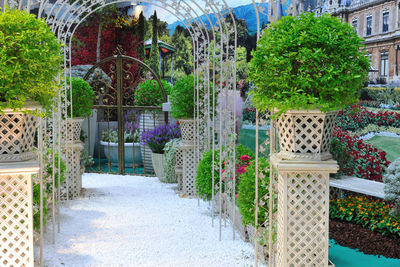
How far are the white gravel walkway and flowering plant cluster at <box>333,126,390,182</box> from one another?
1882 millimetres

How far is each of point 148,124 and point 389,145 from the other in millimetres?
4291

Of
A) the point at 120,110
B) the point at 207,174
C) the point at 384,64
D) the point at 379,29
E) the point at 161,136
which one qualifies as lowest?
the point at 207,174

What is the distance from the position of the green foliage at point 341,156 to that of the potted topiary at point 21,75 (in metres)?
3.50

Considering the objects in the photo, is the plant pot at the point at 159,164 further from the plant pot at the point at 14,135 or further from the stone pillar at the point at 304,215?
the stone pillar at the point at 304,215

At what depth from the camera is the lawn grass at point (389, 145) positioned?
523cm

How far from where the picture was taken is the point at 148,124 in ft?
26.8

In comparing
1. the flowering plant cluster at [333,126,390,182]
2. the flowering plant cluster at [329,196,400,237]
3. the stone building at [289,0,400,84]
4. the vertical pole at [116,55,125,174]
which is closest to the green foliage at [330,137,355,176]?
the flowering plant cluster at [333,126,390,182]

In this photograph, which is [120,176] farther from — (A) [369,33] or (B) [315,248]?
(B) [315,248]

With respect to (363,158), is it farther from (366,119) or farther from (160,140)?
(160,140)

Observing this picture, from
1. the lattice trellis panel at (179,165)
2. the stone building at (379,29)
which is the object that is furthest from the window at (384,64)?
the lattice trellis panel at (179,165)

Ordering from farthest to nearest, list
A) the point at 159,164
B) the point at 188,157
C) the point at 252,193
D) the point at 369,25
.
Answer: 1. the point at 159,164
2. the point at 188,157
3. the point at 369,25
4. the point at 252,193

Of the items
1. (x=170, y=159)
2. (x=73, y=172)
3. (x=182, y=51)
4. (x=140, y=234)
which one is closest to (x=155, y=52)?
(x=182, y=51)

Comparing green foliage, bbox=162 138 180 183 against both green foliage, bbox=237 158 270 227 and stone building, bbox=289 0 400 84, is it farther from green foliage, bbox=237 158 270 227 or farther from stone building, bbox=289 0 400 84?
green foliage, bbox=237 158 270 227

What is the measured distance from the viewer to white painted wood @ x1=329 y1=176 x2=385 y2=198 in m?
4.69
